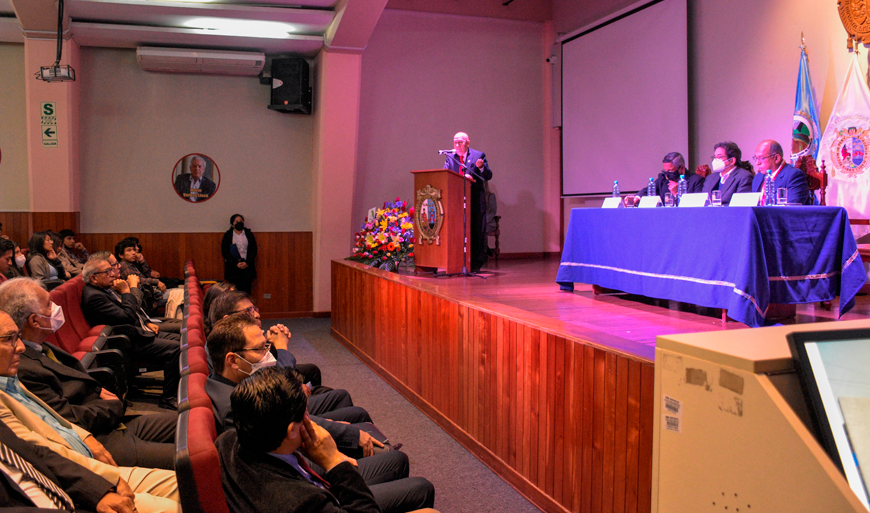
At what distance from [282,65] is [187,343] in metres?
5.94

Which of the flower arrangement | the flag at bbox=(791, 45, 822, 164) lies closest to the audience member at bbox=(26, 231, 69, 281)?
the flower arrangement

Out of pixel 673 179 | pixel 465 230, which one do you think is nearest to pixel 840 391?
pixel 465 230

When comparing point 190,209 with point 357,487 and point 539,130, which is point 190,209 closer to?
point 539,130

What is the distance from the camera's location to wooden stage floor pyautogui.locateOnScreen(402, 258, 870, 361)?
3.00 m

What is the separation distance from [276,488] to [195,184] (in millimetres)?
7440

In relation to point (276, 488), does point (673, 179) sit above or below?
above

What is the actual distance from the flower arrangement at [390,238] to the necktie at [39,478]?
441cm

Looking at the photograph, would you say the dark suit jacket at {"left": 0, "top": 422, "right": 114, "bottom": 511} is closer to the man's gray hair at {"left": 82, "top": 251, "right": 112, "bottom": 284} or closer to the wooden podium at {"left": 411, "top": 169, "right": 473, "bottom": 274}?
the man's gray hair at {"left": 82, "top": 251, "right": 112, "bottom": 284}

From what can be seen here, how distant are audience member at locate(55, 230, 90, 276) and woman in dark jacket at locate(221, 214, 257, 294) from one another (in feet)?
5.23

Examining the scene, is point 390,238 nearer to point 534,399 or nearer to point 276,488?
point 534,399

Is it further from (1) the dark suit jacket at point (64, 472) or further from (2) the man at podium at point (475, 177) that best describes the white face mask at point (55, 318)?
(2) the man at podium at point (475, 177)

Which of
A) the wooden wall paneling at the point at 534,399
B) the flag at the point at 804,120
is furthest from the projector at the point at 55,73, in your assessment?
the flag at the point at 804,120

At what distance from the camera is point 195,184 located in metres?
8.34

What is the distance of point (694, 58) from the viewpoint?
7.19 metres
